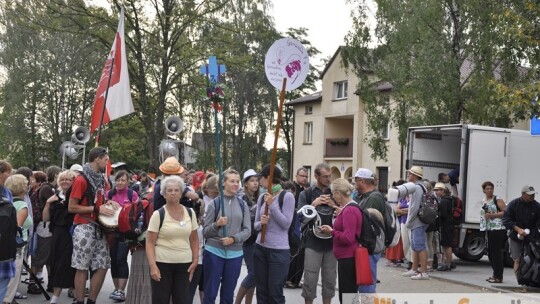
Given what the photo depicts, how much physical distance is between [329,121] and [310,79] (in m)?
8.40

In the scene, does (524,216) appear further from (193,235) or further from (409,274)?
(193,235)

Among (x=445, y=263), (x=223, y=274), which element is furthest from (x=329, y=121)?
(x=223, y=274)

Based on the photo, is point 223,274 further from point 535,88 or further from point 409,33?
point 409,33

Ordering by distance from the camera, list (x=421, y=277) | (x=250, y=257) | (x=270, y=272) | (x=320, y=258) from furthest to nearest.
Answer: (x=421, y=277) < (x=250, y=257) < (x=320, y=258) < (x=270, y=272)

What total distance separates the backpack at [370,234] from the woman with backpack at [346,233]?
4 cm

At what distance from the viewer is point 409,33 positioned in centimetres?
2534

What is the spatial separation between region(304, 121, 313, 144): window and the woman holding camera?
36.1 metres

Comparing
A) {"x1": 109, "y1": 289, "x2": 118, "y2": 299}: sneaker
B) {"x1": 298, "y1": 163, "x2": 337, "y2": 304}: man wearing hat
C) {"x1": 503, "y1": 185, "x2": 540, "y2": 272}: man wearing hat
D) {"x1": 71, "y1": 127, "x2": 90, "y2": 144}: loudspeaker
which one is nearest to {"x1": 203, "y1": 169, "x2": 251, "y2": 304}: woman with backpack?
{"x1": 298, "y1": 163, "x2": 337, "y2": 304}: man wearing hat

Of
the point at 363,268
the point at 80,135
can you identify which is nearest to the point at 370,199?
the point at 363,268

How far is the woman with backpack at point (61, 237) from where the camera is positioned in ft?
30.4

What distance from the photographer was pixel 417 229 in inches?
531

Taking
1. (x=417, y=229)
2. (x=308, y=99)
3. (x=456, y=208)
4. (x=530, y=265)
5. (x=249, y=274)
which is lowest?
(x=530, y=265)

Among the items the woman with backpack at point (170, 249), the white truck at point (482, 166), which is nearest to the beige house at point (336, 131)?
the white truck at point (482, 166)

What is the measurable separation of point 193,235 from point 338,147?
3992 cm
